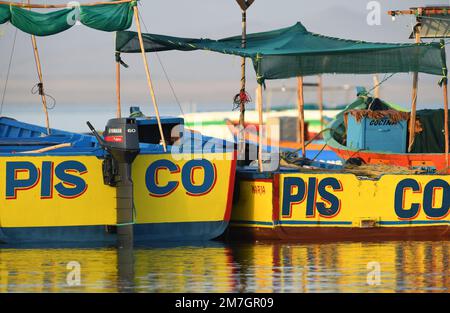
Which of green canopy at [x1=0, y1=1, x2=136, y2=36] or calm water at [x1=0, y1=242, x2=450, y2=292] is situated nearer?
calm water at [x1=0, y1=242, x2=450, y2=292]

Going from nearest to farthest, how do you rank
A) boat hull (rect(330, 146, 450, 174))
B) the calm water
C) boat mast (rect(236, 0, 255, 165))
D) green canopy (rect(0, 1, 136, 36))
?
the calm water, green canopy (rect(0, 1, 136, 36)), boat mast (rect(236, 0, 255, 165)), boat hull (rect(330, 146, 450, 174))

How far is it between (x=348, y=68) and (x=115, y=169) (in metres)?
6.61

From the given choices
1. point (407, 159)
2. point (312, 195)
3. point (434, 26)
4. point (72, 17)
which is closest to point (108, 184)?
Answer: point (72, 17)

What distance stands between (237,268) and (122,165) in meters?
3.89

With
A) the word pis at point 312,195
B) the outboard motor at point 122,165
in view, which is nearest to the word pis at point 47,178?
the outboard motor at point 122,165

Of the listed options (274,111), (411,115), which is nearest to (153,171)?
(411,115)

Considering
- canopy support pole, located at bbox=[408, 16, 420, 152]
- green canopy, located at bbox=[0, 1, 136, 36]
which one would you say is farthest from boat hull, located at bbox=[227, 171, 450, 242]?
canopy support pole, located at bbox=[408, 16, 420, 152]

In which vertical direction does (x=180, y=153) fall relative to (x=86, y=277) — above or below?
above

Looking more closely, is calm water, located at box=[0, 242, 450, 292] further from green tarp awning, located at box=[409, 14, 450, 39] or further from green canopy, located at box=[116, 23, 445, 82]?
green tarp awning, located at box=[409, 14, 450, 39]

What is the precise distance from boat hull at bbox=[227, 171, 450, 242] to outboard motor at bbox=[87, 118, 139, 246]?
10.6 ft

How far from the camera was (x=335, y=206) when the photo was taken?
2900 centimetres

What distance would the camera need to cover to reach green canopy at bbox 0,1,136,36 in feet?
93.2

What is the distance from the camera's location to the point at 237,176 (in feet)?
96.2

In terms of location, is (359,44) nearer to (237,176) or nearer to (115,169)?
(237,176)
